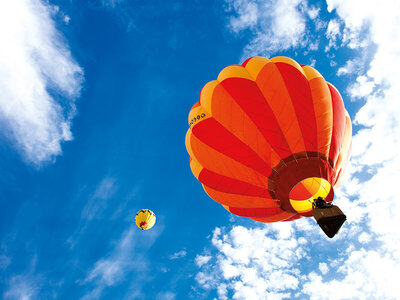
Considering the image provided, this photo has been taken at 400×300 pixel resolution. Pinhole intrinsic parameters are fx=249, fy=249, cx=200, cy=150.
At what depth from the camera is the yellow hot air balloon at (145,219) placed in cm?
1630

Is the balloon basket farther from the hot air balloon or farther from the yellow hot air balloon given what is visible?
the yellow hot air balloon

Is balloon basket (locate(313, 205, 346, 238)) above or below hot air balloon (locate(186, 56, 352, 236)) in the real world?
below

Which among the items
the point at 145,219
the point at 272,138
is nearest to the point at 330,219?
the point at 272,138

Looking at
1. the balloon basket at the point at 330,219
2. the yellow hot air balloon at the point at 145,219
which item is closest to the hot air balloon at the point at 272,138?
the balloon basket at the point at 330,219

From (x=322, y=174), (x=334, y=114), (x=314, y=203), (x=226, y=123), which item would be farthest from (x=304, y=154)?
(x=226, y=123)

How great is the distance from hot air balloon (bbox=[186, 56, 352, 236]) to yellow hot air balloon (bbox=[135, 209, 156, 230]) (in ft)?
30.8

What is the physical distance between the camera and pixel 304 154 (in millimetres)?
6711

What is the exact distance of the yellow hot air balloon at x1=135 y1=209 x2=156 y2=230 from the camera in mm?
16297

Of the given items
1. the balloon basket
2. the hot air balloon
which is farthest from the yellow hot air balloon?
the balloon basket

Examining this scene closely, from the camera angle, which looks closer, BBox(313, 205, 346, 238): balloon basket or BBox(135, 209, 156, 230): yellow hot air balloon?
BBox(313, 205, 346, 238): balloon basket

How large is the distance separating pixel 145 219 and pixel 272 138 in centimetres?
1206

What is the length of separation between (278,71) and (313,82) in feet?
3.71

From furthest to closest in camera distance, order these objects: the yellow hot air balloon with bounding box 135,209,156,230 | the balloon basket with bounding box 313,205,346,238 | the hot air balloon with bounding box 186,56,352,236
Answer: the yellow hot air balloon with bounding box 135,209,156,230 < the hot air balloon with bounding box 186,56,352,236 < the balloon basket with bounding box 313,205,346,238

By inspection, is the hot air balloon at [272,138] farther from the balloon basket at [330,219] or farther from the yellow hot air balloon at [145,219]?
the yellow hot air balloon at [145,219]
